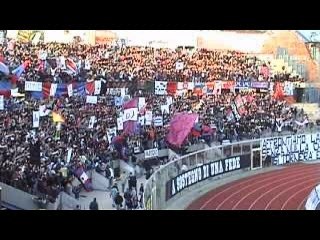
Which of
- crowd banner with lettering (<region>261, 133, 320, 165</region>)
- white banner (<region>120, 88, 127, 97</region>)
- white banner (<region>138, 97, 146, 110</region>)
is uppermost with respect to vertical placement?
white banner (<region>120, 88, 127, 97</region>)

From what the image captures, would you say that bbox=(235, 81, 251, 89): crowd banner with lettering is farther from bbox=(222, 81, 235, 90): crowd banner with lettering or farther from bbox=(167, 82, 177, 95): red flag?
bbox=(167, 82, 177, 95): red flag

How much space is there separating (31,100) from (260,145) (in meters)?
2.05

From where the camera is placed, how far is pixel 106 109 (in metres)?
6.01

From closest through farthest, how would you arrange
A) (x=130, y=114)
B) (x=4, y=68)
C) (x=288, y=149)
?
(x=4, y=68) → (x=130, y=114) → (x=288, y=149)

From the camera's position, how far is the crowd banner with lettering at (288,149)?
6.08 meters

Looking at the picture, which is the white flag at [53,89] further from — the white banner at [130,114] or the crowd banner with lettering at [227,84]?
the crowd banner with lettering at [227,84]

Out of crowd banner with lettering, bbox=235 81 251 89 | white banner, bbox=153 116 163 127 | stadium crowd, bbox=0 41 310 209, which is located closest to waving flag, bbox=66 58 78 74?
stadium crowd, bbox=0 41 310 209

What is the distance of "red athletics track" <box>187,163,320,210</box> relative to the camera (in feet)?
19.8

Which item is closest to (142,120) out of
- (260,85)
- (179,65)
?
(179,65)

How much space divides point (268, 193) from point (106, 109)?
5.26 ft

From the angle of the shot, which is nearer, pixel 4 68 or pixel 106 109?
pixel 4 68

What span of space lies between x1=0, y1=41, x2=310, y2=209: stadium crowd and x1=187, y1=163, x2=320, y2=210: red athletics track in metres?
0.41

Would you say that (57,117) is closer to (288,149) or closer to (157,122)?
(157,122)
